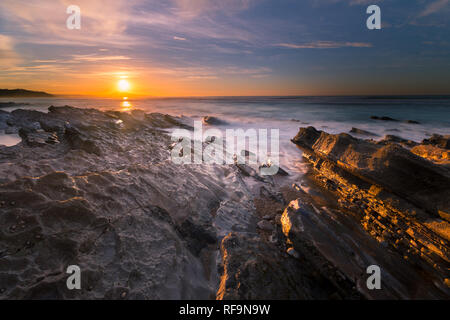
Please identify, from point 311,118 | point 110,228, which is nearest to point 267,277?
point 110,228

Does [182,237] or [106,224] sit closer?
[106,224]

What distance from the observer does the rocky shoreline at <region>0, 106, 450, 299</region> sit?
98.0 inches

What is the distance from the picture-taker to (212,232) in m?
3.78

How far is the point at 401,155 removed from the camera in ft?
14.7

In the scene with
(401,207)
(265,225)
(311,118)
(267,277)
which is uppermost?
(311,118)

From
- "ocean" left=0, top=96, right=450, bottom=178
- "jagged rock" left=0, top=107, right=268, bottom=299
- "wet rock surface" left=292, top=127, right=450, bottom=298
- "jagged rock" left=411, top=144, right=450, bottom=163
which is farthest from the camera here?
"ocean" left=0, top=96, right=450, bottom=178

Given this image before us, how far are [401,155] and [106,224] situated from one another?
6571 millimetres

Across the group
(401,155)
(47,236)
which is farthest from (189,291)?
(401,155)

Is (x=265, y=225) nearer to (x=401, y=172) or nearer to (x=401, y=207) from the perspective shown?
(x=401, y=207)

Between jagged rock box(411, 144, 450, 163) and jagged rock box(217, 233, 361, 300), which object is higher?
jagged rock box(411, 144, 450, 163)

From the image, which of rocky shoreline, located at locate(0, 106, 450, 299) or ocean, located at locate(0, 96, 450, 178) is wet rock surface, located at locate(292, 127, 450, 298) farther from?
ocean, located at locate(0, 96, 450, 178)

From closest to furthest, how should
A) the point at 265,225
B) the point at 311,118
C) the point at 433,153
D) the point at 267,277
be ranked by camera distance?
the point at 267,277, the point at 265,225, the point at 433,153, the point at 311,118

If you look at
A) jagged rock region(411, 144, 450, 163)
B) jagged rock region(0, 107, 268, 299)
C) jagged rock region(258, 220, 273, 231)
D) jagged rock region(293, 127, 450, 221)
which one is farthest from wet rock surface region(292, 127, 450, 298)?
jagged rock region(411, 144, 450, 163)
